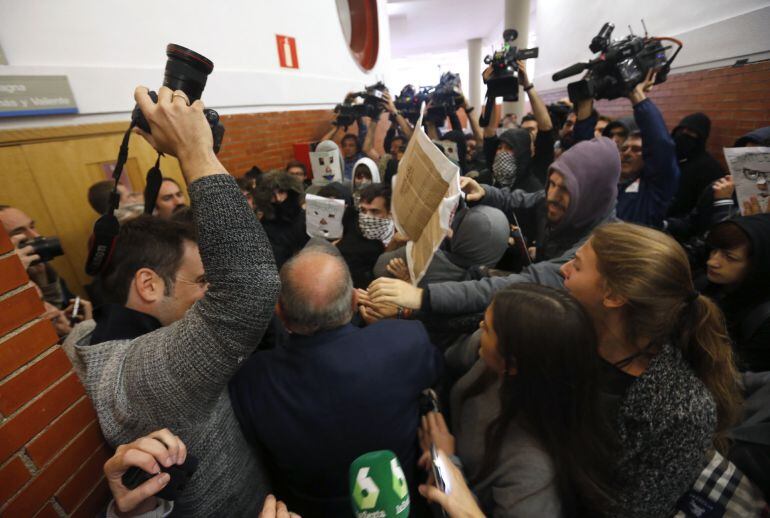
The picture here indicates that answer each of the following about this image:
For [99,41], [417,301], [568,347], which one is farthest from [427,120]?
[568,347]

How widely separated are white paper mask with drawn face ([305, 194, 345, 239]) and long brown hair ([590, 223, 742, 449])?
5.71 ft

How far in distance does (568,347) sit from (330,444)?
0.75 m

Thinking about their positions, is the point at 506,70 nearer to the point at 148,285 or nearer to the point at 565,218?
the point at 565,218

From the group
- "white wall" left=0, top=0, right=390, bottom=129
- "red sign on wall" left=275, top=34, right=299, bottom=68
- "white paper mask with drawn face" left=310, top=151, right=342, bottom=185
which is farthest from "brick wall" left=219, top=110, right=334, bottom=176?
"white paper mask with drawn face" left=310, top=151, right=342, bottom=185

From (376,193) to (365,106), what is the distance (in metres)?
2.92

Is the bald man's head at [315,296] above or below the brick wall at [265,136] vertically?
below

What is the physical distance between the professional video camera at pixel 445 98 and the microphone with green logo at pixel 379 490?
4.67 m

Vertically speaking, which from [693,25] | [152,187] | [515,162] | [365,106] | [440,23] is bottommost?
[515,162]

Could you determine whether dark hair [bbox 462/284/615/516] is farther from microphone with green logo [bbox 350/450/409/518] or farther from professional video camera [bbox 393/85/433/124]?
professional video camera [bbox 393/85/433/124]

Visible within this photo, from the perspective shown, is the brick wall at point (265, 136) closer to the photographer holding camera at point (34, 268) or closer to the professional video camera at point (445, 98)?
the professional video camera at point (445, 98)

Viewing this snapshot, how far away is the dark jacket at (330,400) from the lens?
3.47ft

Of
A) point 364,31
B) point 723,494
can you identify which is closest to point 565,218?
point 723,494

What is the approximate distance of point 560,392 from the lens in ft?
3.12

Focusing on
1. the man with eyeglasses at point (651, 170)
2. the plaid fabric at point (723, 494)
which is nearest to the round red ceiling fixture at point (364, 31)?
the man with eyeglasses at point (651, 170)
